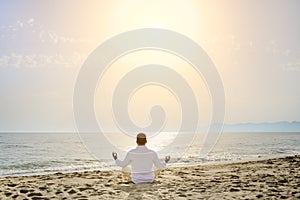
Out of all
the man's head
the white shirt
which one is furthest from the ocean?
the man's head

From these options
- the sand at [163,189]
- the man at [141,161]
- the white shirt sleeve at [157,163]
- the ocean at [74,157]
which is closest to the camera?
the sand at [163,189]

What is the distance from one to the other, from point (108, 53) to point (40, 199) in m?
8.39

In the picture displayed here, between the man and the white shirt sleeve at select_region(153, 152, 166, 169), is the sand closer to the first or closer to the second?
the man

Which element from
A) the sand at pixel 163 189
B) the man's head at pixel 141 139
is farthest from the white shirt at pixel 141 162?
the sand at pixel 163 189

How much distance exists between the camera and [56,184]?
880 centimetres

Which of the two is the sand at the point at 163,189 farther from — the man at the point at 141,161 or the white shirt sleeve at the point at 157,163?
the white shirt sleeve at the point at 157,163

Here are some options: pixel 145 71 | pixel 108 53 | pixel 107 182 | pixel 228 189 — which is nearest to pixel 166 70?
pixel 145 71

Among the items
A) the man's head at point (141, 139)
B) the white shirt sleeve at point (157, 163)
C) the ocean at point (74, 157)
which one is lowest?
the ocean at point (74, 157)

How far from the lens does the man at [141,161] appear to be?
841cm

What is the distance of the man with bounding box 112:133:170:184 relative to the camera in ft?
27.6

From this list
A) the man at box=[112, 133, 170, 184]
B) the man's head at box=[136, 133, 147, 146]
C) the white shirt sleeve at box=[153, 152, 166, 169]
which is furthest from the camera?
the white shirt sleeve at box=[153, 152, 166, 169]

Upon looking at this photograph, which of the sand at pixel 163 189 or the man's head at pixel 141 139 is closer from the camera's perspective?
the sand at pixel 163 189

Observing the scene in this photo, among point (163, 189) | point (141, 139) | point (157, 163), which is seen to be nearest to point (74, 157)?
point (157, 163)

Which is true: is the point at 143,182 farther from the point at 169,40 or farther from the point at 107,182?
the point at 169,40
